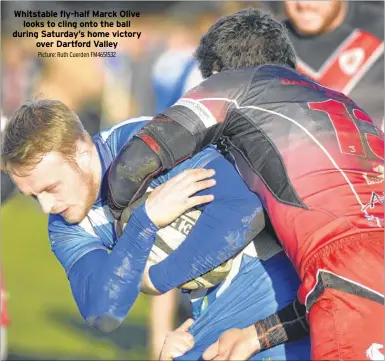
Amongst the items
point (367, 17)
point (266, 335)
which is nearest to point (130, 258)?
point (266, 335)

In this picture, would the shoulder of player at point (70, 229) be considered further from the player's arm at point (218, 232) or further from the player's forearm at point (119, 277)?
the player's arm at point (218, 232)

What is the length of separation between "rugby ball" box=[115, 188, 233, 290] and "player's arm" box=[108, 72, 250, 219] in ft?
0.55

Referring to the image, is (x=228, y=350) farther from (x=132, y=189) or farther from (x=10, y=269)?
(x=10, y=269)

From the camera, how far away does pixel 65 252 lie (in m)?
3.36

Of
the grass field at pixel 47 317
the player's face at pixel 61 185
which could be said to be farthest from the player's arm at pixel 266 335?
the grass field at pixel 47 317

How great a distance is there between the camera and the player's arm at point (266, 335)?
10.3 feet

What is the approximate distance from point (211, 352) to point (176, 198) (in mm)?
590

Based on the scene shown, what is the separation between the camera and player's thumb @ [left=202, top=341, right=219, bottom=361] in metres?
3.18

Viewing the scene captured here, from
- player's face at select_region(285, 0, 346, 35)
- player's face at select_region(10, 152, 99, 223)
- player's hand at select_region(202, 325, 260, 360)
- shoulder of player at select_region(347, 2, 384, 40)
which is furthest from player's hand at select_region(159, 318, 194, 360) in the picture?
shoulder of player at select_region(347, 2, 384, 40)

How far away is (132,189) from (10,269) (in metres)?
5.64

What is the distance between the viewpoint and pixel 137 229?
308 cm

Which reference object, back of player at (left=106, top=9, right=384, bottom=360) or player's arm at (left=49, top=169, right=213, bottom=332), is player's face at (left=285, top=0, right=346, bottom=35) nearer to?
back of player at (left=106, top=9, right=384, bottom=360)

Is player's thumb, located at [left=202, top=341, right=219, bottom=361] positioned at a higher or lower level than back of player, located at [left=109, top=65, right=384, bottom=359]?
lower

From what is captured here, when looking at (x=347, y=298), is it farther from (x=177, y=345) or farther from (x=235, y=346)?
(x=177, y=345)
